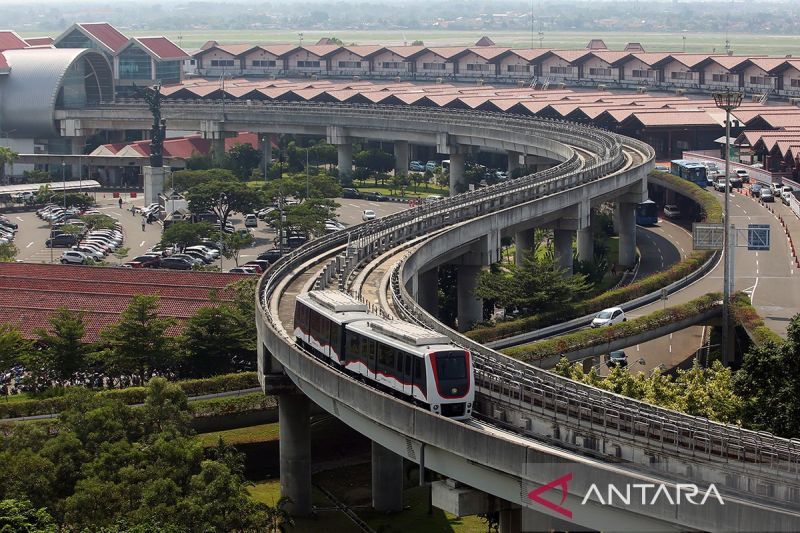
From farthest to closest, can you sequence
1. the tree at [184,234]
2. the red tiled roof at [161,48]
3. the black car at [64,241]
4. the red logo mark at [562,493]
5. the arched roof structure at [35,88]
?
the red tiled roof at [161,48]
the arched roof structure at [35,88]
the black car at [64,241]
the tree at [184,234]
the red logo mark at [562,493]

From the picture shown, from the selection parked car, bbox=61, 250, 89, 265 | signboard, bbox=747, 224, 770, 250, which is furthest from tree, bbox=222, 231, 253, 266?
signboard, bbox=747, 224, 770, 250

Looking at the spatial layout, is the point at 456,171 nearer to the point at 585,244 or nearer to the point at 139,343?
the point at 585,244

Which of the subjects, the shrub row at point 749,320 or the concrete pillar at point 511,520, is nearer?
the concrete pillar at point 511,520

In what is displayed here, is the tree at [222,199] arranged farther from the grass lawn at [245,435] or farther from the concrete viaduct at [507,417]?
the grass lawn at [245,435]

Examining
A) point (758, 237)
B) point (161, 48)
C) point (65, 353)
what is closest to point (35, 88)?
point (161, 48)

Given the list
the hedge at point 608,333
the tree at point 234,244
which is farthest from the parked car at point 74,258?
the hedge at point 608,333

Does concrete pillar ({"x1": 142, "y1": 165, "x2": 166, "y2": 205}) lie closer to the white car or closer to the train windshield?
the white car

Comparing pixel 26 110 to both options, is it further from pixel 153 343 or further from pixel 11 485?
pixel 11 485
